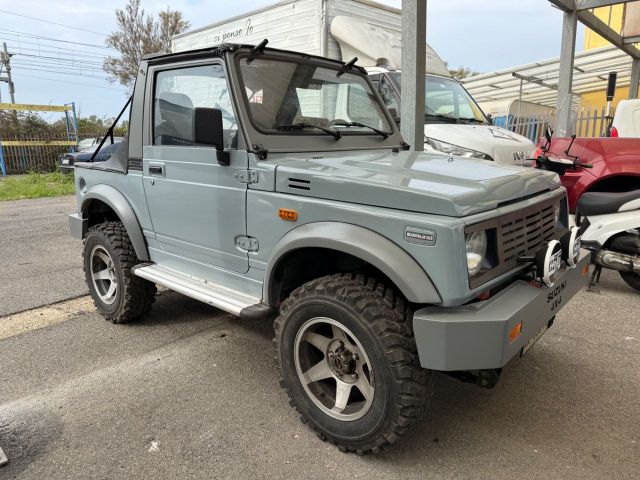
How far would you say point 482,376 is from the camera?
240 cm

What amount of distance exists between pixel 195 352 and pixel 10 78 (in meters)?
33.2

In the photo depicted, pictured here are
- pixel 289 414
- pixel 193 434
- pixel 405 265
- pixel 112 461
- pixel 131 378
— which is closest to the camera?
pixel 405 265

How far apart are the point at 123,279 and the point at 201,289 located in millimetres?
1023

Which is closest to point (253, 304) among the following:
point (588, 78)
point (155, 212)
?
point (155, 212)

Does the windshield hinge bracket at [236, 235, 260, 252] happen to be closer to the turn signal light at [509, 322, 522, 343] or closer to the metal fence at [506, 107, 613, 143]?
the turn signal light at [509, 322, 522, 343]

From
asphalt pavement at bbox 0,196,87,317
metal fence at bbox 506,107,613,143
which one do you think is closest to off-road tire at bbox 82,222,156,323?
asphalt pavement at bbox 0,196,87,317

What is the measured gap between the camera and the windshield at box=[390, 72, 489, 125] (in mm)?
6977

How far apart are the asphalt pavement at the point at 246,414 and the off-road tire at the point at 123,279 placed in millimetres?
167

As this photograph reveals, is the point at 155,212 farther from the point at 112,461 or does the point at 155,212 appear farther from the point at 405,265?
the point at 405,265

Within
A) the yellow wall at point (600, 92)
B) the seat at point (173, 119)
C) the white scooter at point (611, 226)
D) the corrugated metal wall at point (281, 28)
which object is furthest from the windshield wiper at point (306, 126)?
the yellow wall at point (600, 92)

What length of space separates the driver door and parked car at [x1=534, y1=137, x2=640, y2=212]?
142 inches

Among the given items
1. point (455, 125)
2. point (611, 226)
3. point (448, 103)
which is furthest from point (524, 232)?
point (448, 103)

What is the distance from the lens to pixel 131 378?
3.25 meters

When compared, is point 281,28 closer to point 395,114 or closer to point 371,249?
point 395,114
